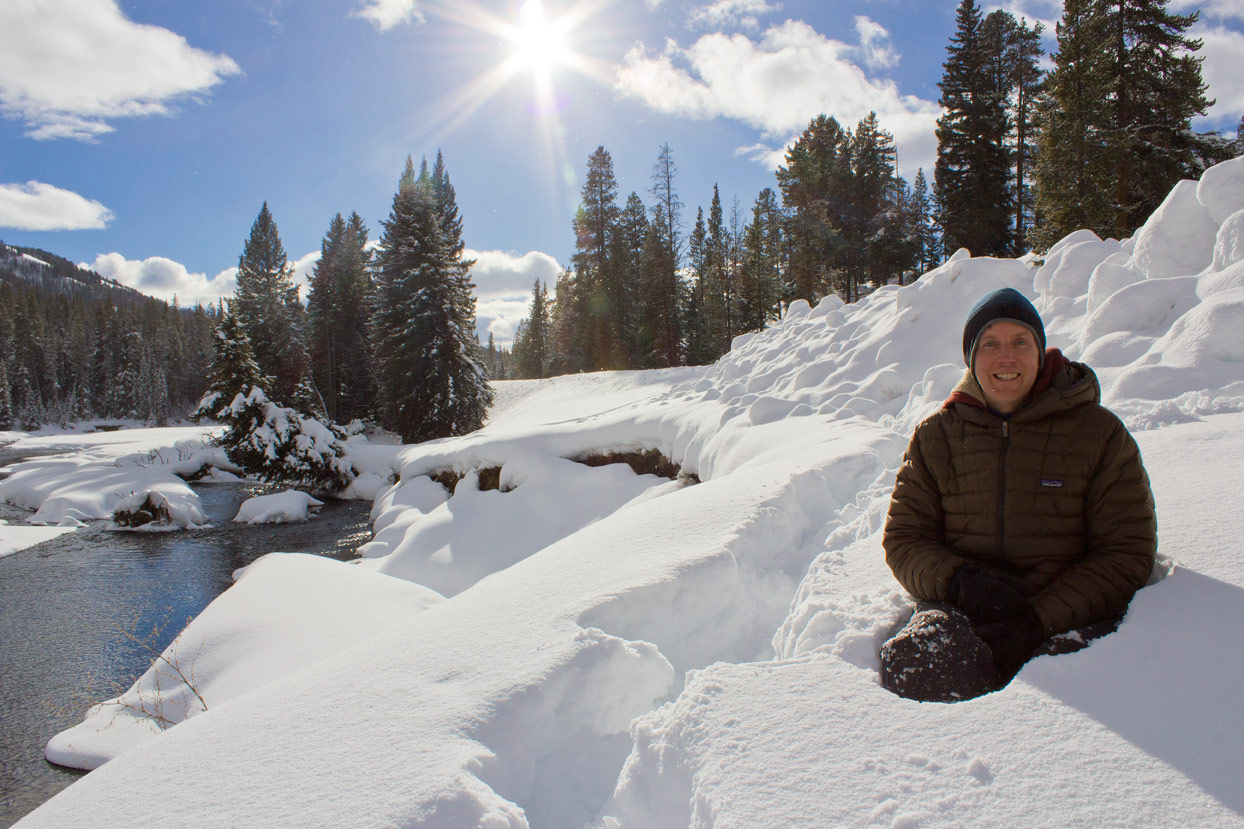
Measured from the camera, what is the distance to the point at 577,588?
137 inches

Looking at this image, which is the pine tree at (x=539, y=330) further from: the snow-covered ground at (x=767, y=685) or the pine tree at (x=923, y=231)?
the snow-covered ground at (x=767, y=685)

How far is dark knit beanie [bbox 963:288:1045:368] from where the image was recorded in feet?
7.80

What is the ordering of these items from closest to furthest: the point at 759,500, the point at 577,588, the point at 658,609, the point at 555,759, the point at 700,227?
the point at 555,759 → the point at 658,609 → the point at 577,588 → the point at 759,500 → the point at 700,227

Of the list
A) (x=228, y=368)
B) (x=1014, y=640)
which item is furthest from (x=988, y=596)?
(x=228, y=368)

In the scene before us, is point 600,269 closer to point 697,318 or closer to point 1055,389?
point 697,318

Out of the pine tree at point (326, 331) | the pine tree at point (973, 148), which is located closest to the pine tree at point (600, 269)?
the pine tree at point (326, 331)

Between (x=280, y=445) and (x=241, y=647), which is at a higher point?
(x=280, y=445)

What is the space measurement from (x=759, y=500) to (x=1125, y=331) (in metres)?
3.82

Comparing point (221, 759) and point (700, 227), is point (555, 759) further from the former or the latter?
point (700, 227)

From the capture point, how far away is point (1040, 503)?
2311mm

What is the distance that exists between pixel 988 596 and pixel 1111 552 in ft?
1.54

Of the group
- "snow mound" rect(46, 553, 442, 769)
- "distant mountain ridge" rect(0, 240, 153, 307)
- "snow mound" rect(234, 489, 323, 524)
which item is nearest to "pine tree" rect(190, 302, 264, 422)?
"snow mound" rect(234, 489, 323, 524)

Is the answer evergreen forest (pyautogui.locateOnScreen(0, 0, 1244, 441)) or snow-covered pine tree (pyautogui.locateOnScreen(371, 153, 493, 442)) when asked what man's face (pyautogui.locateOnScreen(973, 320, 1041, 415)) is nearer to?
evergreen forest (pyautogui.locateOnScreen(0, 0, 1244, 441))

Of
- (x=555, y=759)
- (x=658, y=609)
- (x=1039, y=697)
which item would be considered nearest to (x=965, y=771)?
(x=1039, y=697)
